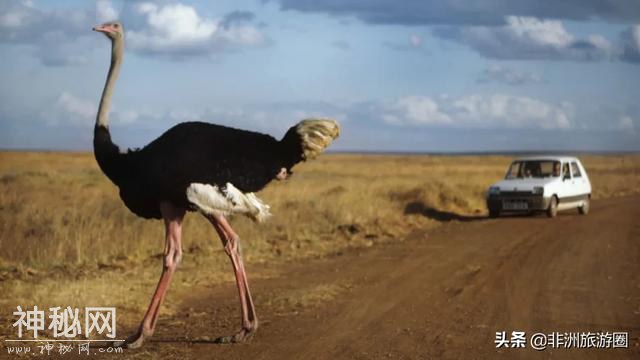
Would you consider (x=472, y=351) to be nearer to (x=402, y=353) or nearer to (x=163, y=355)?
(x=402, y=353)

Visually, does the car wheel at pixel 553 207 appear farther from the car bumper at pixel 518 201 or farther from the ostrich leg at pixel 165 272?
the ostrich leg at pixel 165 272

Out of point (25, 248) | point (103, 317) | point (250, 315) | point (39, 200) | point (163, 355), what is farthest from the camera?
point (39, 200)

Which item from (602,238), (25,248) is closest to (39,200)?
(25,248)

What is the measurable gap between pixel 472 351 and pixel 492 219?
14.5m

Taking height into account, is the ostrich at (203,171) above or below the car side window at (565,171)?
below

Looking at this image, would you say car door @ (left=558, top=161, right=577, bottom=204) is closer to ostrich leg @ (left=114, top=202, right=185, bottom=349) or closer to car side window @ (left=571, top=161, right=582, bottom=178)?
car side window @ (left=571, top=161, right=582, bottom=178)

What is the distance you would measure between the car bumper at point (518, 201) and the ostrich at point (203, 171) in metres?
14.3

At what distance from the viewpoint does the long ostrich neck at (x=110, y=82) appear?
8.73m

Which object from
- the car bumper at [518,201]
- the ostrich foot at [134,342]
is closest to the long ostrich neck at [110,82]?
the ostrich foot at [134,342]

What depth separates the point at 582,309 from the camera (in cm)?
1013

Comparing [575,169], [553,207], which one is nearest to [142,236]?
[553,207]

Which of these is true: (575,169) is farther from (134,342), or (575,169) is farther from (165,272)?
(134,342)

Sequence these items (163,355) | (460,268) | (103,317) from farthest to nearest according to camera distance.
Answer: (460,268), (103,317), (163,355)

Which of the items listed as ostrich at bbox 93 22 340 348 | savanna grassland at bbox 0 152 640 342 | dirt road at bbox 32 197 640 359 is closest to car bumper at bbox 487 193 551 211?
savanna grassland at bbox 0 152 640 342
